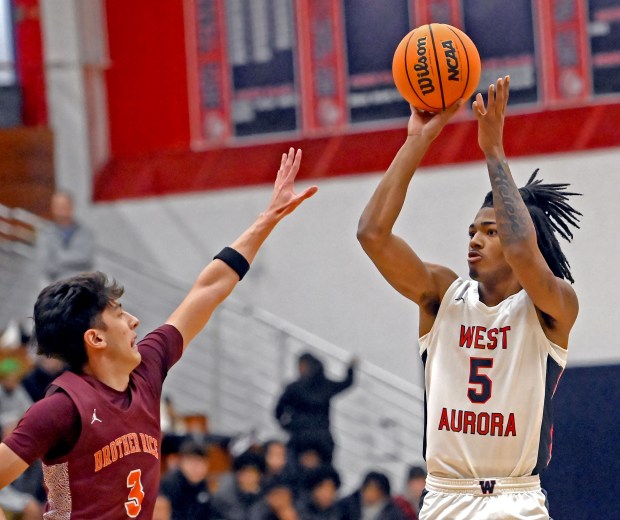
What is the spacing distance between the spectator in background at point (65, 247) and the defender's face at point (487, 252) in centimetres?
749

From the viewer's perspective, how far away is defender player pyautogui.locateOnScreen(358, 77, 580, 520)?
4.69 m

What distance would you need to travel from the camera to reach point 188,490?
9484 mm

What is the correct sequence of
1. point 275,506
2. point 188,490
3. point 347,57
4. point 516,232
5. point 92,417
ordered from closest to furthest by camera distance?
point 92,417, point 516,232, point 275,506, point 188,490, point 347,57

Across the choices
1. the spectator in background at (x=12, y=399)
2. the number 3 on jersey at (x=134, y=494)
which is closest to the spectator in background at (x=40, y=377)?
the spectator in background at (x=12, y=399)

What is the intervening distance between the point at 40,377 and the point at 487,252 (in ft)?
21.2

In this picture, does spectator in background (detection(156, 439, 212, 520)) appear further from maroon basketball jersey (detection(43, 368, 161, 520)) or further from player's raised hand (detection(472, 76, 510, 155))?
player's raised hand (detection(472, 76, 510, 155))

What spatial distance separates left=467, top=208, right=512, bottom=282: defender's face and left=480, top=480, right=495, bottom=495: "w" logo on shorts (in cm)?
80

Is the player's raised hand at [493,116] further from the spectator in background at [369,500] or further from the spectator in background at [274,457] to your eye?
the spectator in background at [274,457]

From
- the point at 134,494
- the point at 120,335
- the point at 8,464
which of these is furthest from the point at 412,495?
the point at 8,464

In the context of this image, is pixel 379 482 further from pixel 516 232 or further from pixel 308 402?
pixel 516 232

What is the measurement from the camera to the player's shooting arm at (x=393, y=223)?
15.9ft

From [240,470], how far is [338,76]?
4.58m

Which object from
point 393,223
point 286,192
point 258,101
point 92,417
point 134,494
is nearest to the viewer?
point 92,417

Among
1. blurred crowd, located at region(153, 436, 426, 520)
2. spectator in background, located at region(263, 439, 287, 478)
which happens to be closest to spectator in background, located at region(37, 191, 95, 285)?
blurred crowd, located at region(153, 436, 426, 520)
